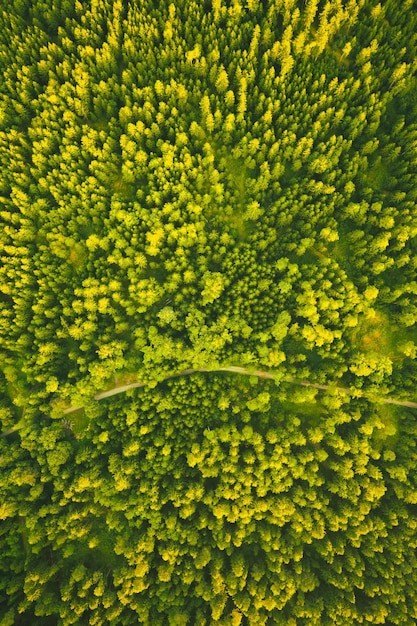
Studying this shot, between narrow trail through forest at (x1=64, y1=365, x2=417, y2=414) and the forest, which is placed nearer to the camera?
the forest

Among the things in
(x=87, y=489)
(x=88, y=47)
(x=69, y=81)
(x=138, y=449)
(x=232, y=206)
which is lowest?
(x=87, y=489)

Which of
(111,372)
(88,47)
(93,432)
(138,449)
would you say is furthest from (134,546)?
(88,47)

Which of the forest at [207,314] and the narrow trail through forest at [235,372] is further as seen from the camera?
the narrow trail through forest at [235,372]

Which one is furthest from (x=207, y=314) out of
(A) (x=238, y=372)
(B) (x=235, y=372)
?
(A) (x=238, y=372)

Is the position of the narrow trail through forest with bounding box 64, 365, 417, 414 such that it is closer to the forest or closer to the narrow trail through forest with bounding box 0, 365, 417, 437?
the narrow trail through forest with bounding box 0, 365, 417, 437

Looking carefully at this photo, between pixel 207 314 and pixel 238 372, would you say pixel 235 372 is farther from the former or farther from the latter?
pixel 207 314

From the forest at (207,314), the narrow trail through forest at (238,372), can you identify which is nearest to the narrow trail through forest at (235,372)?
the narrow trail through forest at (238,372)

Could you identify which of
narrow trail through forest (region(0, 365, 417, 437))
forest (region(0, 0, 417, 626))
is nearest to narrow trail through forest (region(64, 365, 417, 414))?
narrow trail through forest (region(0, 365, 417, 437))

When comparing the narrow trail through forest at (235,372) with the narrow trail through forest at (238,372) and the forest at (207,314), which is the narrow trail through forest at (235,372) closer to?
the narrow trail through forest at (238,372)

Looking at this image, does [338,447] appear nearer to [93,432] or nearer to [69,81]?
[93,432]
